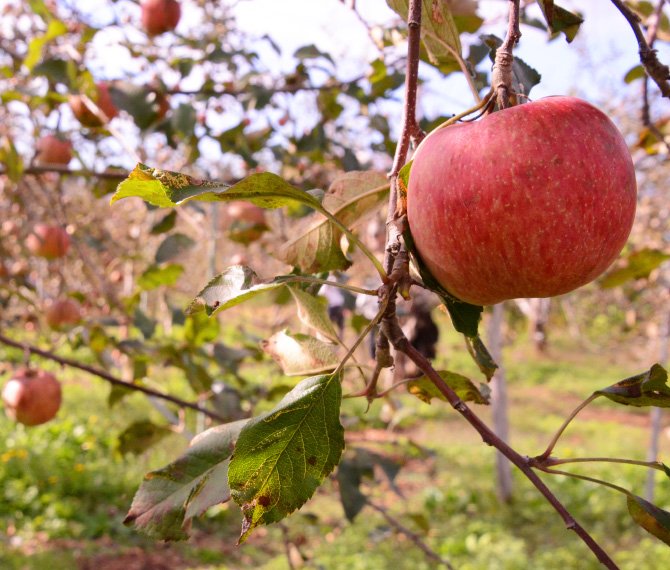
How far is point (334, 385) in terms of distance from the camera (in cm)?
49

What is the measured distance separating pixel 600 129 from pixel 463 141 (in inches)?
4.4

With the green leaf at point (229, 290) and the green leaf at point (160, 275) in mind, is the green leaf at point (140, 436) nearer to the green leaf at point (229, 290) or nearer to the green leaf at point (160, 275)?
the green leaf at point (160, 275)

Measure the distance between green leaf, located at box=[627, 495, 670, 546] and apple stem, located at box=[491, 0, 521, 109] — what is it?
354 millimetres

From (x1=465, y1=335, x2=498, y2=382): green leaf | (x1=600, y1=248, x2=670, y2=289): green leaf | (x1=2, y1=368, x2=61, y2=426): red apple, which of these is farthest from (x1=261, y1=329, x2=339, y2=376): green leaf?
(x1=2, y1=368, x2=61, y2=426): red apple

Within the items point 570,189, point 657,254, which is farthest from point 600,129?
point 657,254

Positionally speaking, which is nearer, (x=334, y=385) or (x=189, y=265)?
(x=334, y=385)

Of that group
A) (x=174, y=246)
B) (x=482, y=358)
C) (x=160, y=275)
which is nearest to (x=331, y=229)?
(x=482, y=358)

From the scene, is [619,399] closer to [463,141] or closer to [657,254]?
[463,141]

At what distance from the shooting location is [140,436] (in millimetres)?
1405

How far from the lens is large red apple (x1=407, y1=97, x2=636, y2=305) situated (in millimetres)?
455

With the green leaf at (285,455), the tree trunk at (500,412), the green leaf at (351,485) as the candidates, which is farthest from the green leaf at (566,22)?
the tree trunk at (500,412)

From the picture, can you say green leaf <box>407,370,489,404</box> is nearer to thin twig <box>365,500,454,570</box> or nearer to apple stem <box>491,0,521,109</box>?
apple stem <box>491,0,521,109</box>

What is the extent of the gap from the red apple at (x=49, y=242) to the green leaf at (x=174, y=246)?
4.14 ft

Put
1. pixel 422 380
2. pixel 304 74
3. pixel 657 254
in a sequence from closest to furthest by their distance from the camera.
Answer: pixel 422 380
pixel 657 254
pixel 304 74
